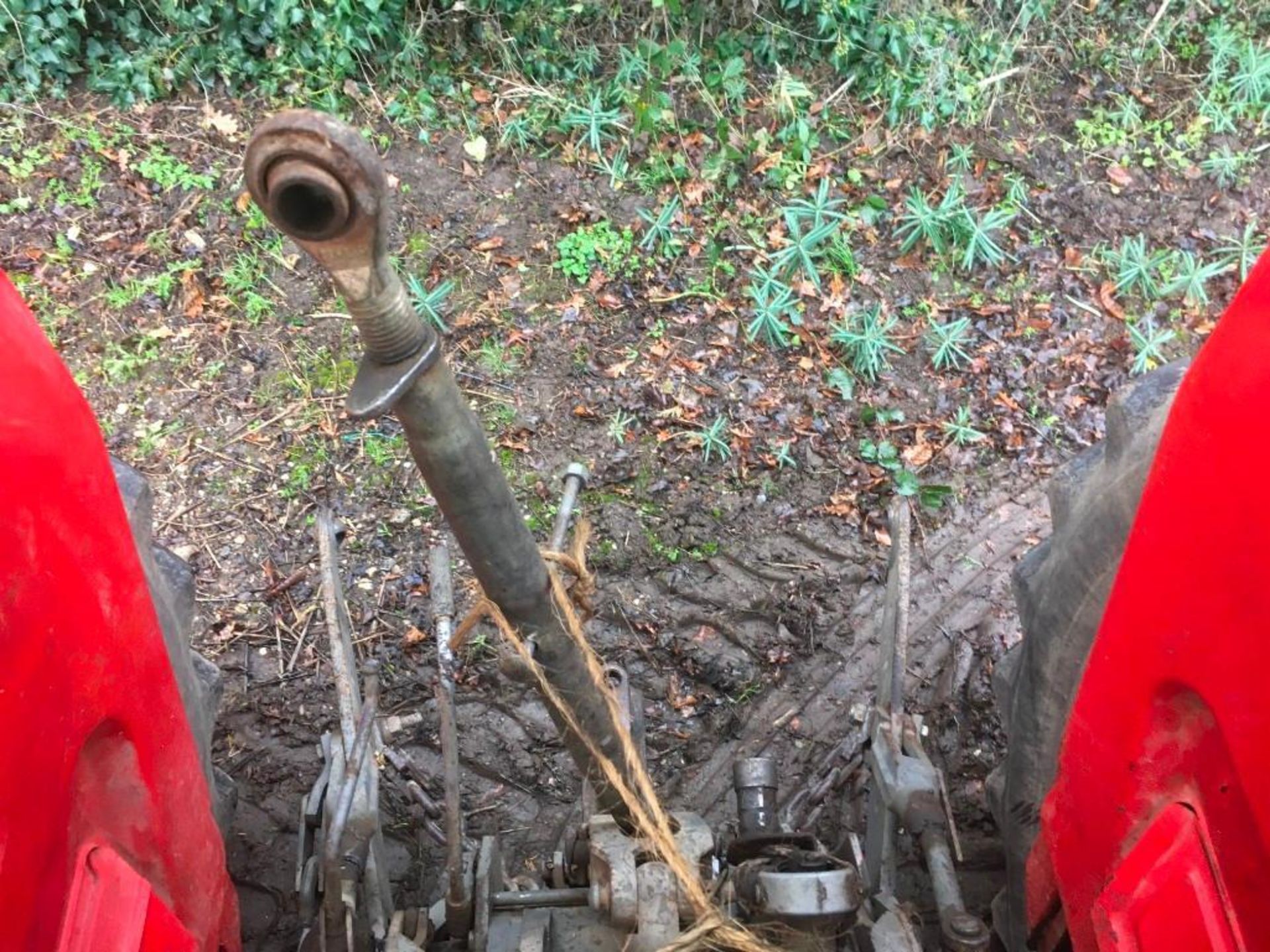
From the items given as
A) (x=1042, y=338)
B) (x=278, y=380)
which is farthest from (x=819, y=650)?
(x=278, y=380)

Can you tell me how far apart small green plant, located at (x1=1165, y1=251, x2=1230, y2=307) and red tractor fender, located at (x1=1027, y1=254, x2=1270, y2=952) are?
304cm

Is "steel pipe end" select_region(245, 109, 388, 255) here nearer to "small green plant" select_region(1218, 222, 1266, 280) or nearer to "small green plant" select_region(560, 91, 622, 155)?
"small green plant" select_region(560, 91, 622, 155)

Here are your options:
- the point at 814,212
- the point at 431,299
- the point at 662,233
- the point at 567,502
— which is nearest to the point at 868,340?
the point at 814,212

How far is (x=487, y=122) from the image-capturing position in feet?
14.0

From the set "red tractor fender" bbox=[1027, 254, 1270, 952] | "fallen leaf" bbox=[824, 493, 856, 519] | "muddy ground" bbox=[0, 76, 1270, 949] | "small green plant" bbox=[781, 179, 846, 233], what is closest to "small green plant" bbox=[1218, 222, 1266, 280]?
"muddy ground" bbox=[0, 76, 1270, 949]

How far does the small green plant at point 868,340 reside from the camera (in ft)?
12.1

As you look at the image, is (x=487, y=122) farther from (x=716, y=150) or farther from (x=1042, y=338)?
(x=1042, y=338)

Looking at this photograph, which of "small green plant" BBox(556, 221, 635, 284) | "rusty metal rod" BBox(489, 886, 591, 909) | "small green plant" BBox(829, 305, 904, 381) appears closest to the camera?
"rusty metal rod" BBox(489, 886, 591, 909)

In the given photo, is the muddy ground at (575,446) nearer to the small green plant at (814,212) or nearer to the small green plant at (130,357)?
the small green plant at (130,357)

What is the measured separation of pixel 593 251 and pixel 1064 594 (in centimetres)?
257

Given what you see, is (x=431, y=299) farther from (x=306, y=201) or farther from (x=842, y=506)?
(x=306, y=201)

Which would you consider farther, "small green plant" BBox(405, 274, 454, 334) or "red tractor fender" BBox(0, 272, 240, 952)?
"small green plant" BBox(405, 274, 454, 334)

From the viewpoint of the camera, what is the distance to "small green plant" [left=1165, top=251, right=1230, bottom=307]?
13.0 ft

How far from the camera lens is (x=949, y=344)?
3744mm
